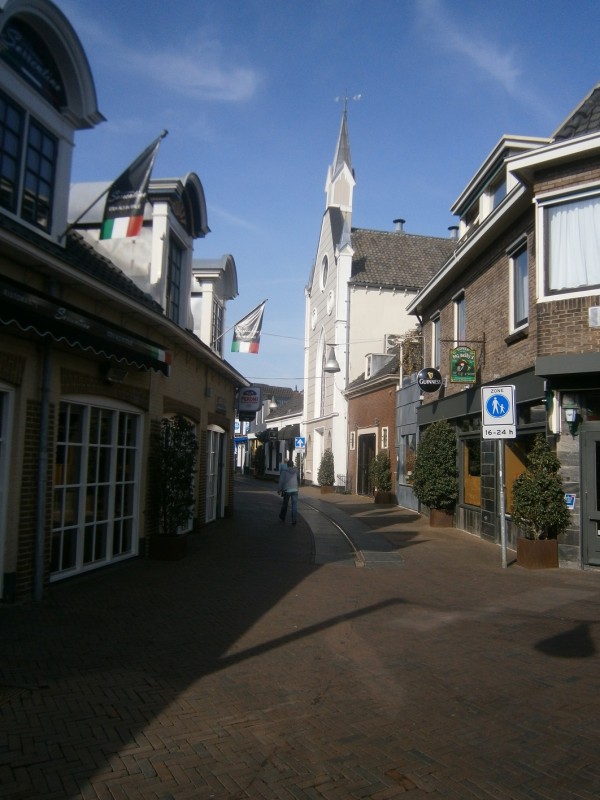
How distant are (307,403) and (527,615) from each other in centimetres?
3307

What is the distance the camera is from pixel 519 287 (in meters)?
13.0

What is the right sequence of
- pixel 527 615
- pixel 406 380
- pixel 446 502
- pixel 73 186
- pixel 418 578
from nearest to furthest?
pixel 527 615 < pixel 418 578 < pixel 73 186 < pixel 446 502 < pixel 406 380

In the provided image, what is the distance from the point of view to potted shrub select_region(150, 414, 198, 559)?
37.0 feet

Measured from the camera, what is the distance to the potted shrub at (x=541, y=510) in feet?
35.0

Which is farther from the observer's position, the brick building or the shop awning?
the brick building

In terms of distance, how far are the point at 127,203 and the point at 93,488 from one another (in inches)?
153

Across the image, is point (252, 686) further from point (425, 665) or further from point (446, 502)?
point (446, 502)

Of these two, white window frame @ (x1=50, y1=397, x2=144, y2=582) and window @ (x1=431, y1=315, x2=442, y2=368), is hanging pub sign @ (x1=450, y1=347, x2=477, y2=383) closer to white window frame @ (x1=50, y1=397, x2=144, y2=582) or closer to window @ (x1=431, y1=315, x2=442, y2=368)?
window @ (x1=431, y1=315, x2=442, y2=368)

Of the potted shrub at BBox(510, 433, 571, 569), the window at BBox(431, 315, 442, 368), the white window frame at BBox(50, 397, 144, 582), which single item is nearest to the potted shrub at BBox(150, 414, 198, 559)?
the white window frame at BBox(50, 397, 144, 582)

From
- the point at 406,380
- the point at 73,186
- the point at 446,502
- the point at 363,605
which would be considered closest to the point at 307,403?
the point at 406,380

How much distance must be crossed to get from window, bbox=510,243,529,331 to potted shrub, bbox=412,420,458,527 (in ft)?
15.1

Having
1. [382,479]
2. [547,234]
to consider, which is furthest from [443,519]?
[547,234]

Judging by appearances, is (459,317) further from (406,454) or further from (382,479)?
(382,479)

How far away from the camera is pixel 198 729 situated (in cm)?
465
